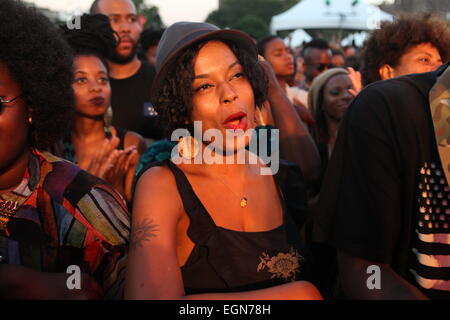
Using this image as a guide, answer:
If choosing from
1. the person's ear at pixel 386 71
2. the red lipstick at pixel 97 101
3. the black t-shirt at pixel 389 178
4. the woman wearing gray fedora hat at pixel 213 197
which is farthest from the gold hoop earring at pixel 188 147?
the person's ear at pixel 386 71

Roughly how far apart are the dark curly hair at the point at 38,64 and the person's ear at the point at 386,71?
2.08 metres

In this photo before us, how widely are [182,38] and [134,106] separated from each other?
257 cm

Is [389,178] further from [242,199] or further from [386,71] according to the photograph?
[386,71]

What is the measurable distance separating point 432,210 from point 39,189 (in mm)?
1509

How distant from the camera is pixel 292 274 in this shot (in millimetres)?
2000

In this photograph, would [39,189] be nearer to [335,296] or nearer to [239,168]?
[239,168]

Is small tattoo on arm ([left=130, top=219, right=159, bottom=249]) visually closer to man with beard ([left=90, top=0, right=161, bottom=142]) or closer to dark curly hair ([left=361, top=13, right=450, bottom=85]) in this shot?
dark curly hair ([left=361, top=13, right=450, bottom=85])

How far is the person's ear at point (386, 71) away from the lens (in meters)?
3.12

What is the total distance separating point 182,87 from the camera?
2.18m

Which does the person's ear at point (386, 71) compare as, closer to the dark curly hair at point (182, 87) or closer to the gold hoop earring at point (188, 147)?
the dark curly hair at point (182, 87)

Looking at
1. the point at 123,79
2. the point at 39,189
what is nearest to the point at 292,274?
the point at 39,189

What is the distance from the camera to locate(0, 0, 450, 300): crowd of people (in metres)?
1.47
